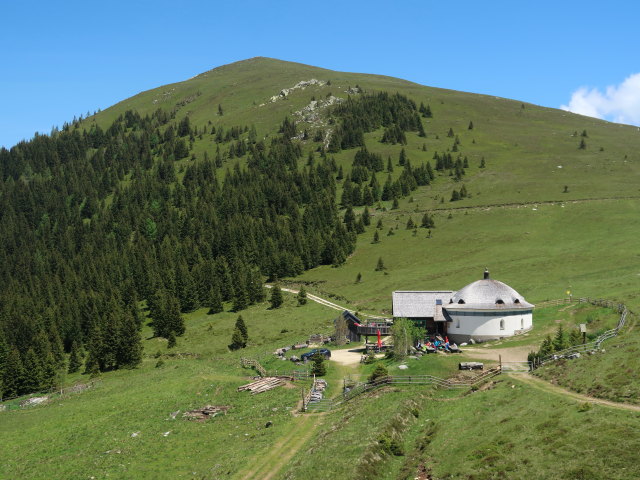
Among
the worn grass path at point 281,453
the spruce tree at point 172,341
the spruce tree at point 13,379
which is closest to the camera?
the worn grass path at point 281,453

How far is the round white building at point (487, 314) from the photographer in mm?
67688

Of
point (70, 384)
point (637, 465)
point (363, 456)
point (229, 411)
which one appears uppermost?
point (637, 465)

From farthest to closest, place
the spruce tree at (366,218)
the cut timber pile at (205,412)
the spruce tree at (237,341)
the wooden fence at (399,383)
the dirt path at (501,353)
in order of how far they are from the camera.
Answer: the spruce tree at (366,218) < the spruce tree at (237,341) < the dirt path at (501,353) < the cut timber pile at (205,412) < the wooden fence at (399,383)

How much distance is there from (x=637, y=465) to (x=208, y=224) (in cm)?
17765

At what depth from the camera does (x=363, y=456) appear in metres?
33.6

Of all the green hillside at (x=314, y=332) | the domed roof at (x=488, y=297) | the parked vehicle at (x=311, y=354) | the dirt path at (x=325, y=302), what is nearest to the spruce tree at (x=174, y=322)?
the green hillside at (x=314, y=332)

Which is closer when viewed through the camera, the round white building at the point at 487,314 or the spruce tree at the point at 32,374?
the round white building at the point at 487,314

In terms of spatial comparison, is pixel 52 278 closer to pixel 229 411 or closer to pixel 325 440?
pixel 229 411

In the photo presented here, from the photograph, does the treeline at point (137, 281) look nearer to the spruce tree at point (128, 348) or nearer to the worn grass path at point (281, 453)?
the spruce tree at point (128, 348)

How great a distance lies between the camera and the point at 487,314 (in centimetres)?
6819

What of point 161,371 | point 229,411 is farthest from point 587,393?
point 161,371

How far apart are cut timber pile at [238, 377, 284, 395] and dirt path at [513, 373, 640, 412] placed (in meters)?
Answer: 25.3

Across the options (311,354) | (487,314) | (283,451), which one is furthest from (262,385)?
(487,314)

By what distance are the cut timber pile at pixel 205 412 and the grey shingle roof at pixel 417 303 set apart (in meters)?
30.3
